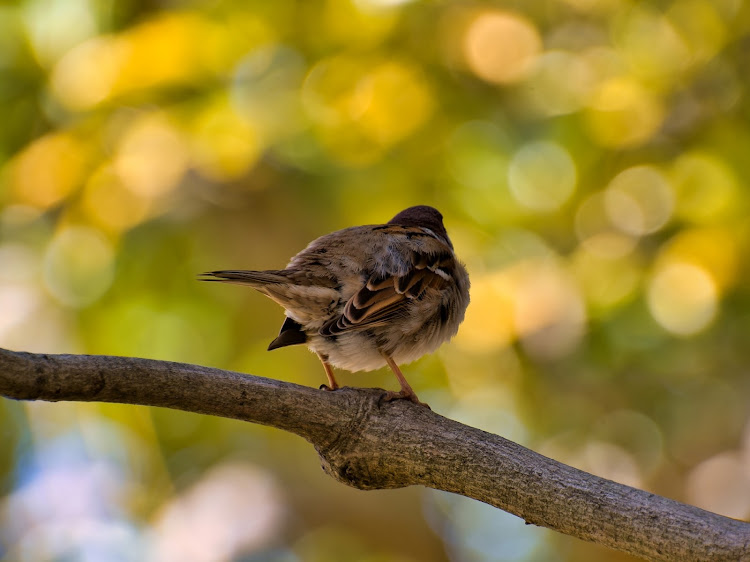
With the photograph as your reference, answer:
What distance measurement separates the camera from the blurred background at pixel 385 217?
22.6 ft

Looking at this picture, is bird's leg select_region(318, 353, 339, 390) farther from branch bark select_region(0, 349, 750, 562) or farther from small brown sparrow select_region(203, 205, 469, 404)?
branch bark select_region(0, 349, 750, 562)

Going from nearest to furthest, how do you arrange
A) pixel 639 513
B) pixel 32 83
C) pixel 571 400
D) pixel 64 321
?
1. pixel 639 513
2. pixel 64 321
3. pixel 32 83
4. pixel 571 400

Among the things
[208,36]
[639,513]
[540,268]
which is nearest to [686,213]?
[540,268]

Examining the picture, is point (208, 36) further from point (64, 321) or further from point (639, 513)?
point (639, 513)

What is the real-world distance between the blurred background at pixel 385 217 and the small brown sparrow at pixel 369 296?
7.60ft

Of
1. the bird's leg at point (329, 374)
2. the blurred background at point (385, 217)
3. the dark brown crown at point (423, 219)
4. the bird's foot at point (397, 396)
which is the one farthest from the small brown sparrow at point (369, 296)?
the blurred background at point (385, 217)

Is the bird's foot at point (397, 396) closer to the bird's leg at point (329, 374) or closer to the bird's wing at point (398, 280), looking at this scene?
the bird's wing at point (398, 280)

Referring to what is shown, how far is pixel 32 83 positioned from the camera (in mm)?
7277

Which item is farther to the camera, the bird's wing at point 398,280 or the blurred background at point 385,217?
the blurred background at point 385,217

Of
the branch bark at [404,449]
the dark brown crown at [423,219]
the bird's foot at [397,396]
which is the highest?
the dark brown crown at [423,219]

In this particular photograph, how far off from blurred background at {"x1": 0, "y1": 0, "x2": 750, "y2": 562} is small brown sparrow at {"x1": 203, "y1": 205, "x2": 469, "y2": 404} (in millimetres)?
2315

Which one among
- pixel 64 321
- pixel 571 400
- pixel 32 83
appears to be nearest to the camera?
pixel 64 321

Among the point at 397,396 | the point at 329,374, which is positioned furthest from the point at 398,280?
the point at 397,396

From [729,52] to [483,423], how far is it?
4.05 m
